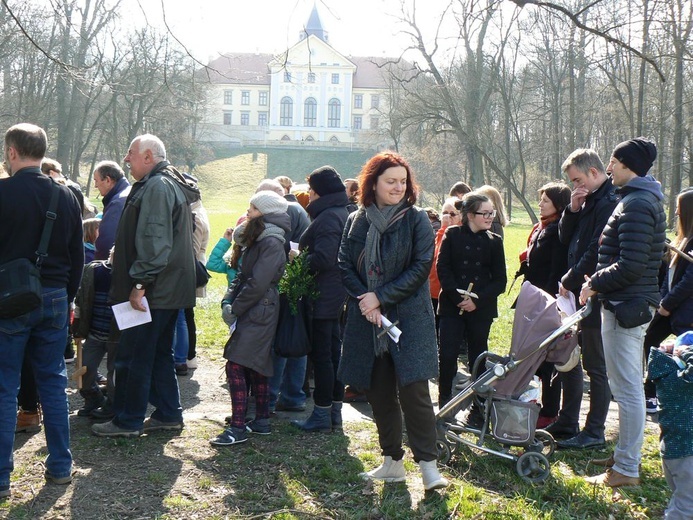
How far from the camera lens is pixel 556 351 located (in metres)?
5.34

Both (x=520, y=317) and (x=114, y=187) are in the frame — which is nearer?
(x=520, y=317)

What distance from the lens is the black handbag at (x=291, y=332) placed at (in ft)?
19.0

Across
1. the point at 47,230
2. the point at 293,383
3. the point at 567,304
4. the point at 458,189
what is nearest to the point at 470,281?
the point at 567,304

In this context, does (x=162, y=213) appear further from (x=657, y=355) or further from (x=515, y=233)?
(x=515, y=233)

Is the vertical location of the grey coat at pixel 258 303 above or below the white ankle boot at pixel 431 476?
above

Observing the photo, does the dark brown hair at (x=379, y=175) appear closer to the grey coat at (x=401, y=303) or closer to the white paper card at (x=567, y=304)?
the grey coat at (x=401, y=303)

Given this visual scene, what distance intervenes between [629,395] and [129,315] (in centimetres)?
340

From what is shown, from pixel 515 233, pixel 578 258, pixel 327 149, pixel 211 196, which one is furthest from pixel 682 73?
pixel 327 149

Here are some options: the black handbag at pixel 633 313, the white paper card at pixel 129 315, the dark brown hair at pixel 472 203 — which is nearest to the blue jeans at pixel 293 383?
the white paper card at pixel 129 315

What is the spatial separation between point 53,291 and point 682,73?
23873 mm

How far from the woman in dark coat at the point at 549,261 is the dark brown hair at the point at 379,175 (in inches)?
85.4

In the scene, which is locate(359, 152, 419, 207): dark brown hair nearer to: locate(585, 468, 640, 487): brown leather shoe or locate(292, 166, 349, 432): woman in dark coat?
locate(292, 166, 349, 432): woman in dark coat

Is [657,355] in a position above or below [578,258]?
below

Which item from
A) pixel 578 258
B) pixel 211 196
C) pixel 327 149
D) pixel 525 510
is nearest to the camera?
pixel 525 510
